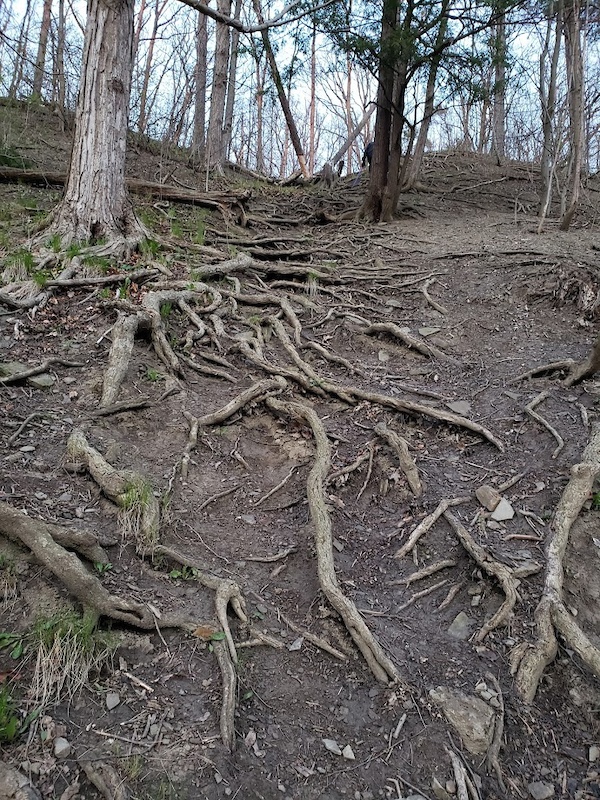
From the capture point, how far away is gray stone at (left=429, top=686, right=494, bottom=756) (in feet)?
7.41

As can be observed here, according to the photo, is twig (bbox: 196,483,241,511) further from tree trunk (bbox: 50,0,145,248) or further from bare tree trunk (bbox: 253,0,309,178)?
bare tree trunk (bbox: 253,0,309,178)

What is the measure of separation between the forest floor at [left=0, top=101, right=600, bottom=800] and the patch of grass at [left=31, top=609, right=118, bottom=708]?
22mm

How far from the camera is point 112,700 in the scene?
7.07 ft

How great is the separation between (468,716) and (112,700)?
1533 mm

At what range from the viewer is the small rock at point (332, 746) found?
222cm

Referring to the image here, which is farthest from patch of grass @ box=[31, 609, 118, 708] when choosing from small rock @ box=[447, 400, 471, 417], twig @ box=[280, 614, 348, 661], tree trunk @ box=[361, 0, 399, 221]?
tree trunk @ box=[361, 0, 399, 221]

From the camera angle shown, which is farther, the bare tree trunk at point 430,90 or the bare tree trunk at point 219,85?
the bare tree trunk at point 219,85

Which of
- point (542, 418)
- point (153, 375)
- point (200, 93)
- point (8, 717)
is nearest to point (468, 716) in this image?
point (8, 717)

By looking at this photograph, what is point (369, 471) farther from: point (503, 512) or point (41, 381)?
point (41, 381)

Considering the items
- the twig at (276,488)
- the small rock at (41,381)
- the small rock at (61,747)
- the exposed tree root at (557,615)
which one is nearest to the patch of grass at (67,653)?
the small rock at (61,747)

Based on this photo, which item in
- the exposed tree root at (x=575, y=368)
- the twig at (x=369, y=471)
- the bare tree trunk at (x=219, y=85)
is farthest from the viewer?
the bare tree trunk at (x=219, y=85)

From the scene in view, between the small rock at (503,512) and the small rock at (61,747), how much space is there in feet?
8.93

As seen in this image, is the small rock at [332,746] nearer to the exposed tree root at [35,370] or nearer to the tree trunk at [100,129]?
the exposed tree root at [35,370]

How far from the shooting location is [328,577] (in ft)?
9.84
